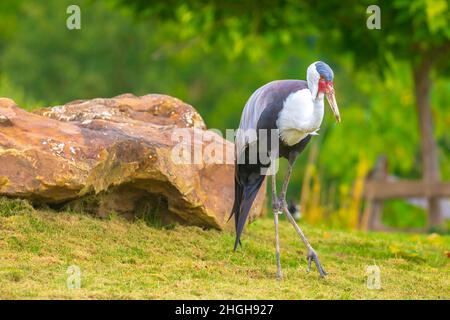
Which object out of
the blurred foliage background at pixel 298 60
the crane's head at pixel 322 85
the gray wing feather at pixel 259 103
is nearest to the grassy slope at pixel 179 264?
the gray wing feather at pixel 259 103

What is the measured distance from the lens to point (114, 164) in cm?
702

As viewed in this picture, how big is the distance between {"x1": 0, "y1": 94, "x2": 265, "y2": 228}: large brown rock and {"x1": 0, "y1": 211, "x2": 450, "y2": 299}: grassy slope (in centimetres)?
18

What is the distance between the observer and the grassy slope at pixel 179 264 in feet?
19.1

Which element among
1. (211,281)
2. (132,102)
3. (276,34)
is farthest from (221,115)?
(211,281)

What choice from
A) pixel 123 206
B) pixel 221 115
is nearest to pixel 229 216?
pixel 123 206

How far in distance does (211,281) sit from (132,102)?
7.96ft

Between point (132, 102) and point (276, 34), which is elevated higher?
point (276, 34)

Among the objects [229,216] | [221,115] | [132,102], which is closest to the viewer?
[229,216]

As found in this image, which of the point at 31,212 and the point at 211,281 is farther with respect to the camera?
the point at 31,212

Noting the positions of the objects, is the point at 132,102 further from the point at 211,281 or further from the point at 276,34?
the point at 276,34

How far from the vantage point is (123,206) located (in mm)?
7363

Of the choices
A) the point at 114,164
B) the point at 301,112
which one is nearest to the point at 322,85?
the point at 301,112
